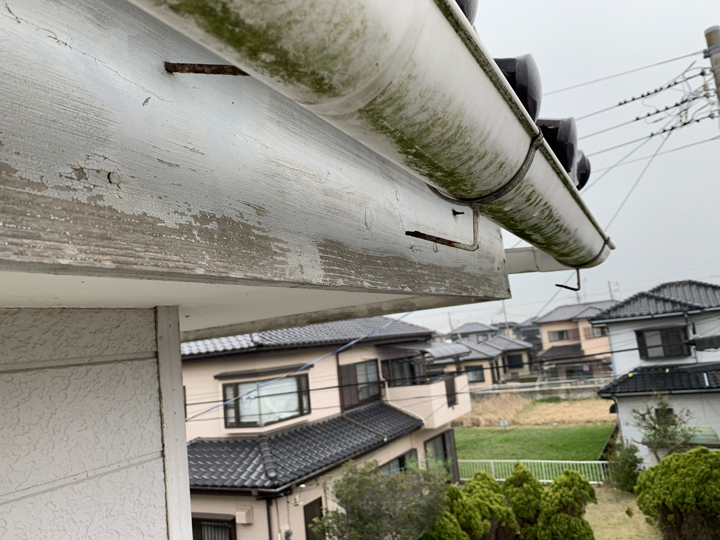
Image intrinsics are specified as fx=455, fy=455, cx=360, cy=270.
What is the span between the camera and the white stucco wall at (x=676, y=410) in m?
14.3

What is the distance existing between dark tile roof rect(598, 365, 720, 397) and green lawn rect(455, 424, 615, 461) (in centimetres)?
272

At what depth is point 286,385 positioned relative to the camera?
1115 centimetres

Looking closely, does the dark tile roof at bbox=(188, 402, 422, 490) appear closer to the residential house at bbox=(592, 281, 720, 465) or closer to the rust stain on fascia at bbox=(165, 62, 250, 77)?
the residential house at bbox=(592, 281, 720, 465)

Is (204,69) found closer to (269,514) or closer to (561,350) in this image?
(269,514)

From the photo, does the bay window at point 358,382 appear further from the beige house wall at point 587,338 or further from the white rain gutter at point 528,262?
the beige house wall at point 587,338

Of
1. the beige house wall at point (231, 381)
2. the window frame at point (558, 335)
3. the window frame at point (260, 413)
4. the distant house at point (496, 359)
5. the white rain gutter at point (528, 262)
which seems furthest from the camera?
the window frame at point (558, 335)

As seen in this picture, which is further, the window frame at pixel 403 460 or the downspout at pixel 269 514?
the window frame at pixel 403 460

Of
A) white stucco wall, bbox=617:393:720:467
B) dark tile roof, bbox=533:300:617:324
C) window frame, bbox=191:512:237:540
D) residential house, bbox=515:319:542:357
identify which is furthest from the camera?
residential house, bbox=515:319:542:357

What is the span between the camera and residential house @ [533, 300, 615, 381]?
108 ft

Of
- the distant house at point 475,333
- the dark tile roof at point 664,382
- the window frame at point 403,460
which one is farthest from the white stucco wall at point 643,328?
the distant house at point 475,333

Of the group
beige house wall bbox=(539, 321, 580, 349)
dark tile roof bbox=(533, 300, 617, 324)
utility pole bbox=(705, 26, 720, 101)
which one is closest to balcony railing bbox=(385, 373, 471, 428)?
utility pole bbox=(705, 26, 720, 101)

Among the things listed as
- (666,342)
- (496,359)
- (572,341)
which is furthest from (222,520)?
(572,341)

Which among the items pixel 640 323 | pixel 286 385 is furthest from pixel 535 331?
pixel 286 385

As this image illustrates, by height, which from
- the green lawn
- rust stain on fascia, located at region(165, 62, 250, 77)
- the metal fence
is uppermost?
rust stain on fascia, located at region(165, 62, 250, 77)
